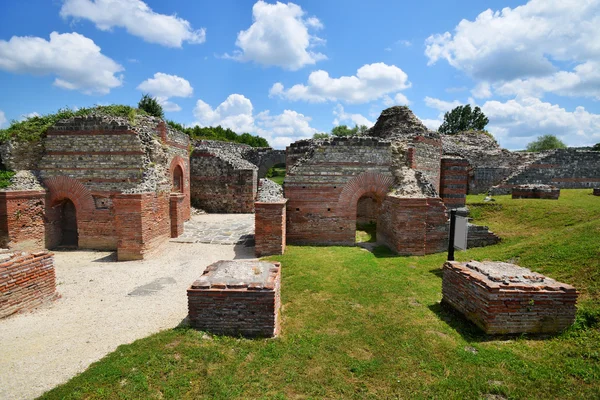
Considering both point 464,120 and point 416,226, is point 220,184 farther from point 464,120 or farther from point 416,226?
point 464,120

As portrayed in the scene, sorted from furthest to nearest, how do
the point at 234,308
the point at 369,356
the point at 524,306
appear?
the point at 234,308
the point at 524,306
the point at 369,356

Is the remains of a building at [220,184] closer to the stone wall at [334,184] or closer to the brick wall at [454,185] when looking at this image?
the stone wall at [334,184]

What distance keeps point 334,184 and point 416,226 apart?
9.02ft

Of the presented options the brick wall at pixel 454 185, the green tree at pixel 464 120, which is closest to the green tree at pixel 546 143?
the green tree at pixel 464 120

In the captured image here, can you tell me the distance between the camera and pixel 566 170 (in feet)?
58.6

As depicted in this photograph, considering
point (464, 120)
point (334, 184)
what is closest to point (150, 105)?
point (334, 184)

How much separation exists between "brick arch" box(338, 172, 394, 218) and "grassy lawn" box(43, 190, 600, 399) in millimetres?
3559

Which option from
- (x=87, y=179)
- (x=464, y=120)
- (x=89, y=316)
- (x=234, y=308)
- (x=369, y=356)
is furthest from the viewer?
(x=464, y=120)

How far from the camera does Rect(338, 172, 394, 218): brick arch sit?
9375 mm

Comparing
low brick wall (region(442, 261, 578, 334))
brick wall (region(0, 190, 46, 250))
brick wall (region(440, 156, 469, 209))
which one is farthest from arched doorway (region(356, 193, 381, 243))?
brick wall (region(0, 190, 46, 250))

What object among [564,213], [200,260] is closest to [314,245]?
[200,260]

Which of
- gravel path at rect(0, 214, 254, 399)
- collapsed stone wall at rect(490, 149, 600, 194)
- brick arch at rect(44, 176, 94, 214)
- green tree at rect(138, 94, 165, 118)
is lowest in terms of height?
gravel path at rect(0, 214, 254, 399)

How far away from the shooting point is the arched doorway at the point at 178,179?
42.6 ft

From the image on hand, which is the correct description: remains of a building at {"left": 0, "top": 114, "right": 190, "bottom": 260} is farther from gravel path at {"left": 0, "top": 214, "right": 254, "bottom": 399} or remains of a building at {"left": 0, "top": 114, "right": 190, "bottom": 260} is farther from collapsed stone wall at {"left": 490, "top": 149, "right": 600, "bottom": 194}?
collapsed stone wall at {"left": 490, "top": 149, "right": 600, "bottom": 194}
